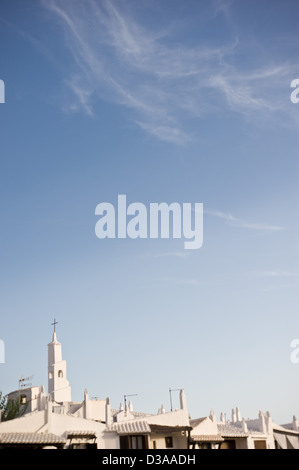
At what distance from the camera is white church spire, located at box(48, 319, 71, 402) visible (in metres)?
70.2

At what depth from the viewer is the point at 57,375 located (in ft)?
234

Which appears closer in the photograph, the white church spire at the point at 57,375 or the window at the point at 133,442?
the window at the point at 133,442

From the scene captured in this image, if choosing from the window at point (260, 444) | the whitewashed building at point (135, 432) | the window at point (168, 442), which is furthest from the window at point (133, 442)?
the window at point (260, 444)

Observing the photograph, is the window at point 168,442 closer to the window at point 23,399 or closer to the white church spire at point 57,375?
the window at point 23,399

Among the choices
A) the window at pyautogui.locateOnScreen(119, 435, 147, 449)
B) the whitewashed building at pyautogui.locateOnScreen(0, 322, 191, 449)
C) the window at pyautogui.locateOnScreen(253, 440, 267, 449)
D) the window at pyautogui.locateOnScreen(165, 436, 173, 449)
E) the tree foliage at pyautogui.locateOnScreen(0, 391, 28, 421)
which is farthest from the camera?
the tree foliage at pyautogui.locateOnScreen(0, 391, 28, 421)

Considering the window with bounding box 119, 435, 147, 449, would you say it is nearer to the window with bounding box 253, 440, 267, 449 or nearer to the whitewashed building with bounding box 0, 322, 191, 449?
the whitewashed building with bounding box 0, 322, 191, 449

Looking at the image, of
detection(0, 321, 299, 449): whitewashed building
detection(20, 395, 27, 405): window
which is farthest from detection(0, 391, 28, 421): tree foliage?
detection(0, 321, 299, 449): whitewashed building

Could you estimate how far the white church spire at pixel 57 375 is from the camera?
7025 cm

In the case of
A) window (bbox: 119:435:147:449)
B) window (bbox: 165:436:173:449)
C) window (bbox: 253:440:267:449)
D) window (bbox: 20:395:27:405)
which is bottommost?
window (bbox: 20:395:27:405)

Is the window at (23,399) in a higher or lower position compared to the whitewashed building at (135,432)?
lower

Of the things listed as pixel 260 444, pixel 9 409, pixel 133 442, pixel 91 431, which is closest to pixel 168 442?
pixel 133 442
